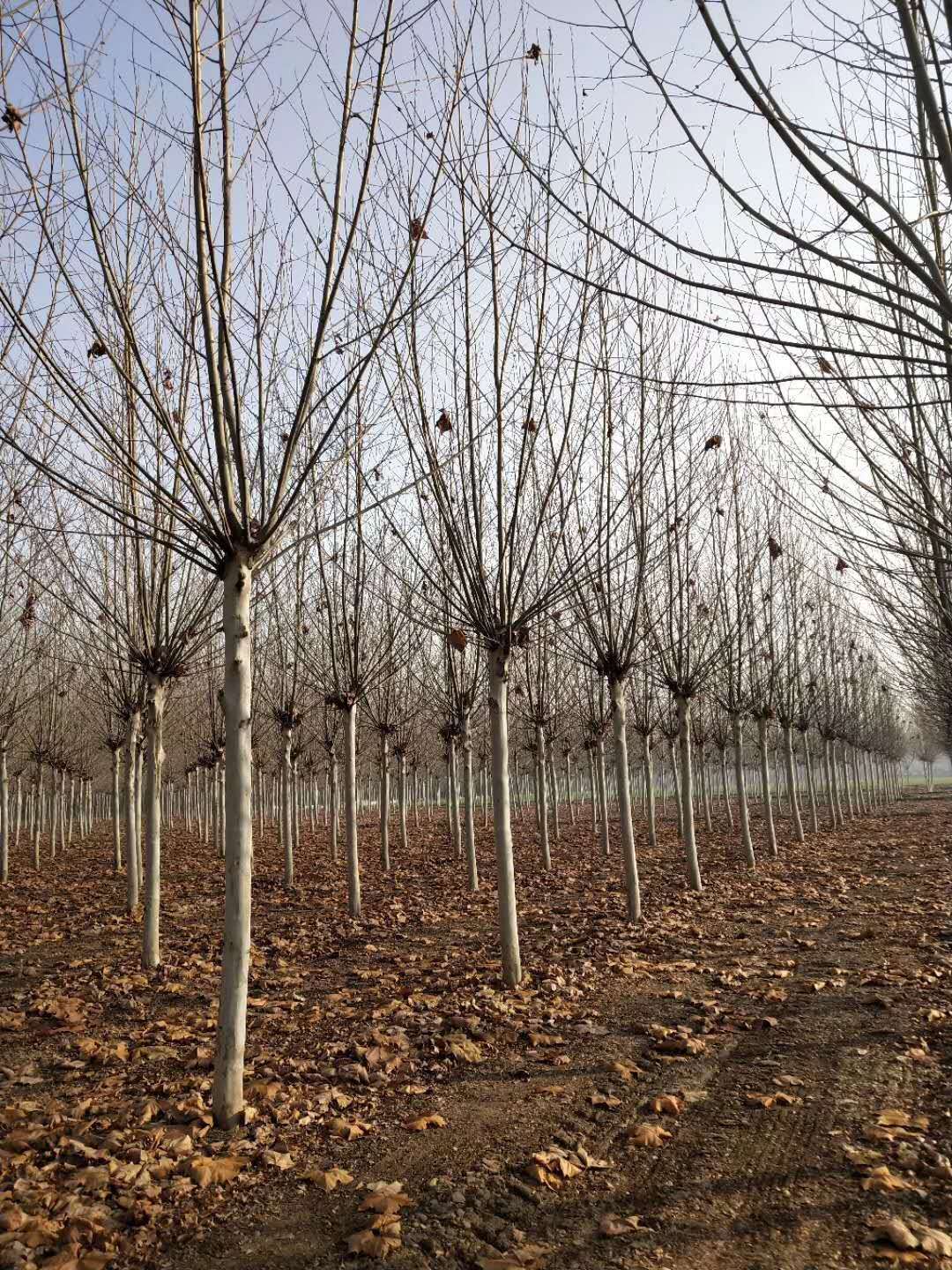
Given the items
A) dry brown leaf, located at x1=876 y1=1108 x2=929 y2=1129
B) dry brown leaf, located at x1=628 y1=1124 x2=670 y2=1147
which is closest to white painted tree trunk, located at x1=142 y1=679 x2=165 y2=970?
dry brown leaf, located at x1=628 y1=1124 x2=670 y2=1147

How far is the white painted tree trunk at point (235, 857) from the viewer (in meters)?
3.67

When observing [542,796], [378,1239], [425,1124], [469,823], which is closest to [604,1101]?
[425,1124]

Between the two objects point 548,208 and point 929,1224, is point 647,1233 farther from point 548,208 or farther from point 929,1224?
point 548,208

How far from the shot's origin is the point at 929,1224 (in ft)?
8.98

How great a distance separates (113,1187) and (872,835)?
19.1m

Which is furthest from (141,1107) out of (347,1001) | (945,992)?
(945,992)

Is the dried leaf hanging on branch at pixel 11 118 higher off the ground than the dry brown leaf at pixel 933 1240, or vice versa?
the dried leaf hanging on branch at pixel 11 118

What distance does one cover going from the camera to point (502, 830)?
588 centimetres

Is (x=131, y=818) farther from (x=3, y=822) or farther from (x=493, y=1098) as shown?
(x=493, y=1098)

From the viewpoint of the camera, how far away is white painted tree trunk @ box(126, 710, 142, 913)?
9125 millimetres

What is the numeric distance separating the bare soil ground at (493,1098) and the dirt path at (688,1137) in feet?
0.05

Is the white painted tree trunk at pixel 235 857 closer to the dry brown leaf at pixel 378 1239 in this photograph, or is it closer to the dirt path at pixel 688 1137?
Result: the dirt path at pixel 688 1137

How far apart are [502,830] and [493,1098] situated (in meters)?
2.11

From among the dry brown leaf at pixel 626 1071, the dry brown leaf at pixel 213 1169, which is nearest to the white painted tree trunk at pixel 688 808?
the dry brown leaf at pixel 626 1071
